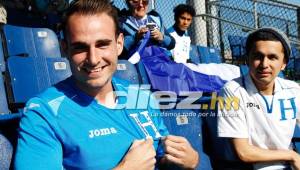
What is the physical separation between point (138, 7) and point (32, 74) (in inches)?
53.9

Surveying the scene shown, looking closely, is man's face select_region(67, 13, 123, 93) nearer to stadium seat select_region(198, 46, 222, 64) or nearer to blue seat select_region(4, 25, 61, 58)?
blue seat select_region(4, 25, 61, 58)

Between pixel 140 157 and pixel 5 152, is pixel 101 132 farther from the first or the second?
pixel 5 152

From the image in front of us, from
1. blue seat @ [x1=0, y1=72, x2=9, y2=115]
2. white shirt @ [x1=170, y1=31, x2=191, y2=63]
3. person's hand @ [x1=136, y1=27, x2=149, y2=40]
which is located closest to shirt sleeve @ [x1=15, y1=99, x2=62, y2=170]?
blue seat @ [x1=0, y1=72, x2=9, y2=115]

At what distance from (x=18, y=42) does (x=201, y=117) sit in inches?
81.0

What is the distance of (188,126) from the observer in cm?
278

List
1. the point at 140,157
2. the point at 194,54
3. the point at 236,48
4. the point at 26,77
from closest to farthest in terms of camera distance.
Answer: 1. the point at 140,157
2. the point at 26,77
3. the point at 194,54
4. the point at 236,48

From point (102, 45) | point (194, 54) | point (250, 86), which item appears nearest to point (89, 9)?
point (102, 45)

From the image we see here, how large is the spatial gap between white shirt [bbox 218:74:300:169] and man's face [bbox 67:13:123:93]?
3.66 feet

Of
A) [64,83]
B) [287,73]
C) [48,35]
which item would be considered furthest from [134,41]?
[287,73]

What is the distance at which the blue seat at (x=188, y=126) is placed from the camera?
9.04ft

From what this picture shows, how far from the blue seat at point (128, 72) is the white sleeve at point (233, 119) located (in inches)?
53.3

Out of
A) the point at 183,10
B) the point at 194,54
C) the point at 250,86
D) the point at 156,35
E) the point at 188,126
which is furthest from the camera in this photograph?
the point at 194,54

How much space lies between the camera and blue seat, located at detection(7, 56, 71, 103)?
3.56 meters

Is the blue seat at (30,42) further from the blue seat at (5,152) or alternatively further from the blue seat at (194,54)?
the blue seat at (5,152)
